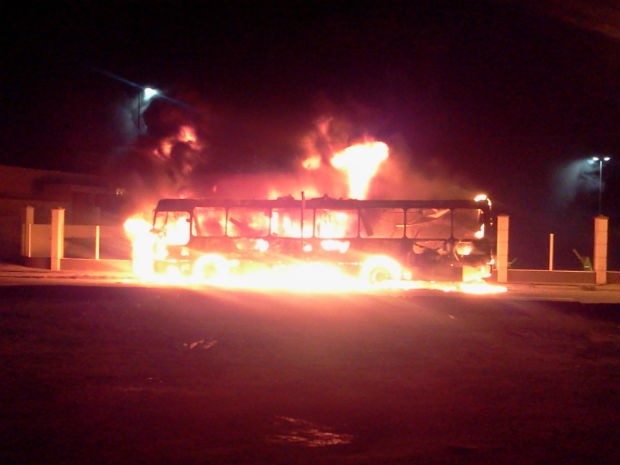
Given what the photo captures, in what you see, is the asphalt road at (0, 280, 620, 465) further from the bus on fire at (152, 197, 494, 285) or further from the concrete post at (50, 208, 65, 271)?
the concrete post at (50, 208, 65, 271)

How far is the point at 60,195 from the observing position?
42.4m

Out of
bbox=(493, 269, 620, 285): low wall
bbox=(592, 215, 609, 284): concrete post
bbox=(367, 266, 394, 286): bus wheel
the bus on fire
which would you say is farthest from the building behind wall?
bbox=(592, 215, 609, 284): concrete post

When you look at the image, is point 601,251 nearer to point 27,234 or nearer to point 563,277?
point 563,277

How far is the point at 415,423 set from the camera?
7.54 meters

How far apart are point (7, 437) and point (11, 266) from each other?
2546 cm

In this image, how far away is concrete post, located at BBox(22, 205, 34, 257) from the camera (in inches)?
1212

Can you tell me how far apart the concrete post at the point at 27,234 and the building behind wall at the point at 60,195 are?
4.56 metres

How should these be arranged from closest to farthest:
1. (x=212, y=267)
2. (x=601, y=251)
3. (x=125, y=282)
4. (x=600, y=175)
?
1. (x=125, y=282)
2. (x=212, y=267)
3. (x=601, y=251)
4. (x=600, y=175)

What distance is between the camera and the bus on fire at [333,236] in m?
23.9

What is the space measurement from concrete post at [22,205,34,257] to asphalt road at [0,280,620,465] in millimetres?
16474

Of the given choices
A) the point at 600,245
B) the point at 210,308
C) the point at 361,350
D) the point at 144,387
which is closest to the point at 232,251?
the point at 210,308

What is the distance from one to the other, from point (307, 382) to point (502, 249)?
62.0 feet

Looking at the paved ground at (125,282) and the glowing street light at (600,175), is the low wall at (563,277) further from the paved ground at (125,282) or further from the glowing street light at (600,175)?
the glowing street light at (600,175)

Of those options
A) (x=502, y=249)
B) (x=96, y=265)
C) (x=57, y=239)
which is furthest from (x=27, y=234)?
(x=502, y=249)
